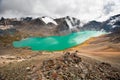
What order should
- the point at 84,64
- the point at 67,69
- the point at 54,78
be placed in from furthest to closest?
1. the point at 84,64
2. the point at 67,69
3. the point at 54,78

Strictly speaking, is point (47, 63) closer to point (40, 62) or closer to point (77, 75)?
point (40, 62)

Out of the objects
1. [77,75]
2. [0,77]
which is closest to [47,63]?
[77,75]

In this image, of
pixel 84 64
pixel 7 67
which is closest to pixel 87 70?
pixel 84 64

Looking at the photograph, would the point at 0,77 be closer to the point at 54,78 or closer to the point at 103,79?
the point at 54,78

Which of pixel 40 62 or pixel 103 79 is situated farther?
pixel 40 62

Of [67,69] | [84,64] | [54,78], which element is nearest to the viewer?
[54,78]

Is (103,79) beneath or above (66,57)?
beneath
